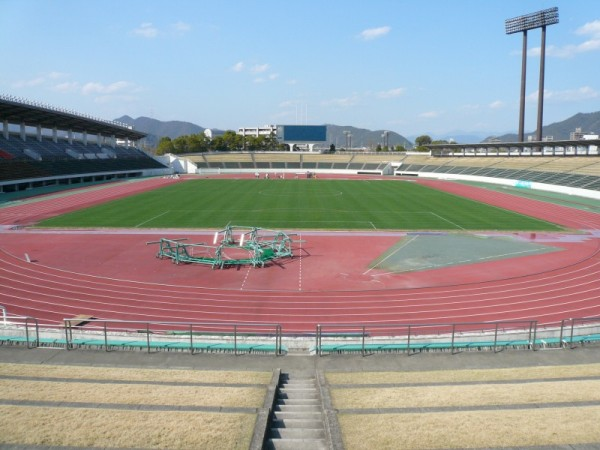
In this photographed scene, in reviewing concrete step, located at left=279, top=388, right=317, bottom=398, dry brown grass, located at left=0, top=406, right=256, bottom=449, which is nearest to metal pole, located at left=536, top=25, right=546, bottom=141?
concrete step, located at left=279, top=388, right=317, bottom=398

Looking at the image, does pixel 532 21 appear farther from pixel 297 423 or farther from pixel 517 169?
pixel 297 423

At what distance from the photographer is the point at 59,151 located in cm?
7450

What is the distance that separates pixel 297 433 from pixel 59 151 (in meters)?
78.8

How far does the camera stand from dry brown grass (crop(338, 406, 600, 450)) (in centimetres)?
696

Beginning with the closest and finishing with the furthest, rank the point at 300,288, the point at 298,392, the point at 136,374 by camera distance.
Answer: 1. the point at 298,392
2. the point at 136,374
3. the point at 300,288

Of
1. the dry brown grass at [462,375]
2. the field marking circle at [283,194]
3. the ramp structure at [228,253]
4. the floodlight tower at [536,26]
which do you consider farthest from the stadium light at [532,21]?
the dry brown grass at [462,375]

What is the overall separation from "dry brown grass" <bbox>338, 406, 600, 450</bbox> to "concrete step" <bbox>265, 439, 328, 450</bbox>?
1.33 ft

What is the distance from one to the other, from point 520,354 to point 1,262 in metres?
24.6

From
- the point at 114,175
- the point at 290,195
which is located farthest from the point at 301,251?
the point at 114,175

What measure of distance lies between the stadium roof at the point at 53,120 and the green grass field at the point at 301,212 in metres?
19.6

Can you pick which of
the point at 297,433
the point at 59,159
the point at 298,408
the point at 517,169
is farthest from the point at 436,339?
the point at 59,159

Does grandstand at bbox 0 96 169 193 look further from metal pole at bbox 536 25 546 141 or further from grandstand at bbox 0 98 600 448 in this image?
metal pole at bbox 536 25 546 141

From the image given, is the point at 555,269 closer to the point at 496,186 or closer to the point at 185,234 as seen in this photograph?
the point at 185,234

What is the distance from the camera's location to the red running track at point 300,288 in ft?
56.3
